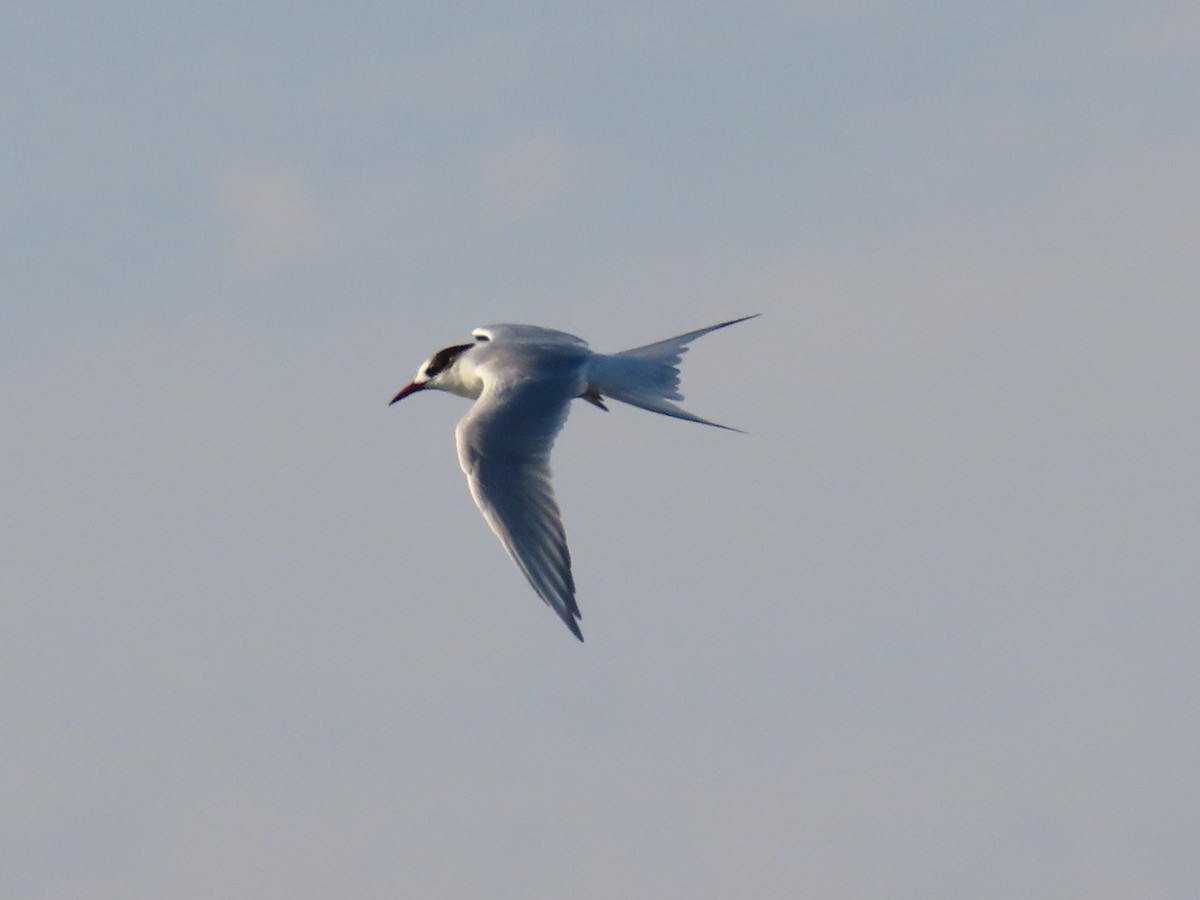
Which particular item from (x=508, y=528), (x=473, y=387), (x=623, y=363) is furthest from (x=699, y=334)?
(x=508, y=528)

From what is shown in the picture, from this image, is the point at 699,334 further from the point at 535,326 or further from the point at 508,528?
the point at 508,528

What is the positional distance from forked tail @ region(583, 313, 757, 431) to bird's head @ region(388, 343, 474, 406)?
4.62 ft

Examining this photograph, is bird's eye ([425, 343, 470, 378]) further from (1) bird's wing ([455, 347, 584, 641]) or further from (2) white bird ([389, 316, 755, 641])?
(1) bird's wing ([455, 347, 584, 641])

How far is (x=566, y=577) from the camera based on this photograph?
41.7 feet

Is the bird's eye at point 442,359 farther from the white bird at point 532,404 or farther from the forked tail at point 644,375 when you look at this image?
the forked tail at point 644,375

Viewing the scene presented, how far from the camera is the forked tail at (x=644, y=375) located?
14.8 meters

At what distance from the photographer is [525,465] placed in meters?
13.4

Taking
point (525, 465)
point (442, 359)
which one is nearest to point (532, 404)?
point (525, 465)

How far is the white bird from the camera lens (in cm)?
1288

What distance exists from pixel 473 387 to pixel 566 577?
11.4 feet

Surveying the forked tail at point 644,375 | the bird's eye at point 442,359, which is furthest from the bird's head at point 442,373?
the forked tail at point 644,375

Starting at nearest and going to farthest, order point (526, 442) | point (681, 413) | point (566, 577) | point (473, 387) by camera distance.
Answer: point (566, 577) → point (526, 442) → point (681, 413) → point (473, 387)

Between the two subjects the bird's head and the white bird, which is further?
the bird's head

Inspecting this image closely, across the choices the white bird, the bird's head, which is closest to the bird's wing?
the white bird
